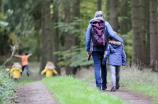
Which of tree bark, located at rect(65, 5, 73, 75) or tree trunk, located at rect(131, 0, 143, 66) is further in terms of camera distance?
tree bark, located at rect(65, 5, 73, 75)

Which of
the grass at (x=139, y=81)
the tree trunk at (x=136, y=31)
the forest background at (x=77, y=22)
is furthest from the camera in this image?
the forest background at (x=77, y=22)

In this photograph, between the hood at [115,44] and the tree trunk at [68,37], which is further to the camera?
the tree trunk at [68,37]

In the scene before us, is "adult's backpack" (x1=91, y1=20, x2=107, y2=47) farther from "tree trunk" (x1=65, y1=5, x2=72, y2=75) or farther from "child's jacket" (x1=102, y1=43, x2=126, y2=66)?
"tree trunk" (x1=65, y1=5, x2=72, y2=75)

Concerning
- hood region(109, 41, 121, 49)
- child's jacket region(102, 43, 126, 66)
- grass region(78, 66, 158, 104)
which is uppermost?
hood region(109, 41, 121, 49)

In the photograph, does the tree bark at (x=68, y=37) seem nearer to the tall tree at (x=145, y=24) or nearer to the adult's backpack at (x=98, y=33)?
the tall tree at (x=145, y=24)

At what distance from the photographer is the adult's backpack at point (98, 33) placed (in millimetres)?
8289

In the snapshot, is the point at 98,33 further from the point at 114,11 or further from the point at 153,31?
the point at 114,11

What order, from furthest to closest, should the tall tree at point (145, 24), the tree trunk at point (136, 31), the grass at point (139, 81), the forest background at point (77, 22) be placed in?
the tall tree at point (145, 24) → the forest background at point (77, 22) → the tree trunk at point (136, 31) → the grass at point (139, 81)

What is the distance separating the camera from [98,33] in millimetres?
8344

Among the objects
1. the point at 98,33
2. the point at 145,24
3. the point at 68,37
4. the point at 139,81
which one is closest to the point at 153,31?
the point at 145,24

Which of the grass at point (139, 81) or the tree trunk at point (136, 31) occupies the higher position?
the tree trunk at point (136, 31)

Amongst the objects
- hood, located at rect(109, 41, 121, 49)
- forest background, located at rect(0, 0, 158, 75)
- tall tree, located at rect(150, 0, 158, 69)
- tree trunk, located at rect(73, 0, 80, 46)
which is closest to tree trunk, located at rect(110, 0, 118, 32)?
forest background, located at rect(0, 0, 158, 75)

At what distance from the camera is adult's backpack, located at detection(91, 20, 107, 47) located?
8.29m

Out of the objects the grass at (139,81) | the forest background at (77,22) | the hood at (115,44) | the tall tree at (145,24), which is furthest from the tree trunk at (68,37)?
the hood at (115,44)
